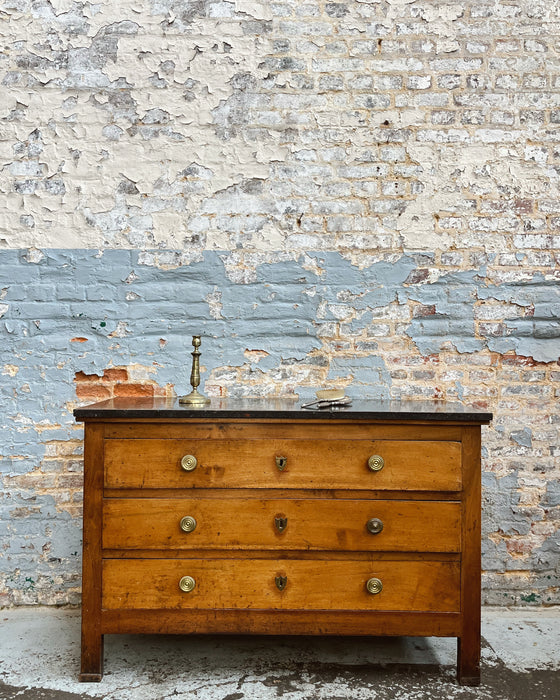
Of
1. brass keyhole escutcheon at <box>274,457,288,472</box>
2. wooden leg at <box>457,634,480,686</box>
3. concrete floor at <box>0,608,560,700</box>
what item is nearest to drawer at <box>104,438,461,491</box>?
brass keyhole escutcheon at <box>274,457,288,472</box>

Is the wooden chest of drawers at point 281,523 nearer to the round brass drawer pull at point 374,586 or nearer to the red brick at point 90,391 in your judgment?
the round brass drawer pull at point 374,586

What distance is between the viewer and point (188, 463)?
7.88ft

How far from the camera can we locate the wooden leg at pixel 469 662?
239cm

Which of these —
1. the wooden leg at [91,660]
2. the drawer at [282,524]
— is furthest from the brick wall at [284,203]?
the wooden leg at [91,660]

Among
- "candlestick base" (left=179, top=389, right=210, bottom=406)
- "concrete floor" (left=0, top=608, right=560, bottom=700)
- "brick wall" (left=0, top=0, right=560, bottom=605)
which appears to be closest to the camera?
"concrete floor" (left=0, top=608, right=560, bottom=700)

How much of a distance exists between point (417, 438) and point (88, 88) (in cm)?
240

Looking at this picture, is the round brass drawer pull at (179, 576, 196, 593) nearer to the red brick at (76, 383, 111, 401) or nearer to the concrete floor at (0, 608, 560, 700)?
the concrete floor at (0, 608, 560, 700)

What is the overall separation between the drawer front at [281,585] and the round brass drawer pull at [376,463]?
36cm

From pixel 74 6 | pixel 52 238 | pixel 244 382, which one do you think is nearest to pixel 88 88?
pixel 74 6

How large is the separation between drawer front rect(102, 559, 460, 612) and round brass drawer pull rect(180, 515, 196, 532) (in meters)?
0.14

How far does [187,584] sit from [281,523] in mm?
417

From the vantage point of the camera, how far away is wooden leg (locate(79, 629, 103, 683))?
2.40 meters

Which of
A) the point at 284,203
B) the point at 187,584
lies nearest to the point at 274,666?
the point at 187,584

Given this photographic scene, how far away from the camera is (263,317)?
10.7ft
